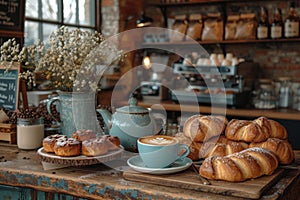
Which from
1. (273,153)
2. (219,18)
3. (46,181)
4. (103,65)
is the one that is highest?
(219,18)

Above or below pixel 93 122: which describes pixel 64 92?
above

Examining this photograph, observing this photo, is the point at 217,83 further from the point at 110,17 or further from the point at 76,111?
the point at 76,111

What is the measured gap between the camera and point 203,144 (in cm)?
163

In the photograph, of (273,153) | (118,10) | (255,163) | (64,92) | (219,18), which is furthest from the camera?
(118,10)

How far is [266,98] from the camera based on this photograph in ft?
13.8

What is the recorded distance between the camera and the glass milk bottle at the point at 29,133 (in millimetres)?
1891

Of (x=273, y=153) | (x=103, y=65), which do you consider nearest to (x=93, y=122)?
(x=103, y=65)

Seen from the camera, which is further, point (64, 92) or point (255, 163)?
point (64, 92)

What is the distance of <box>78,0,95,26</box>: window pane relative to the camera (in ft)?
16.1

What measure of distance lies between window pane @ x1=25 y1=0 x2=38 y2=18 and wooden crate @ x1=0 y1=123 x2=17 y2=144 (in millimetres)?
2235

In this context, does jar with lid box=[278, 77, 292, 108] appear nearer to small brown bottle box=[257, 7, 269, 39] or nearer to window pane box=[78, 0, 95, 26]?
small brown bottle box=[257, 7, 269, 39]

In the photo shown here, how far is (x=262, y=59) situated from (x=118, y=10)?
1851 mm

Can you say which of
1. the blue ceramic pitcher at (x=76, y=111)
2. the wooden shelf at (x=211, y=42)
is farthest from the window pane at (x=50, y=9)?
the blue ceramic pitcher at (x=76, y=111)

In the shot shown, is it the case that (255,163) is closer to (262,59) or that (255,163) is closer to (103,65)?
(103,65)
